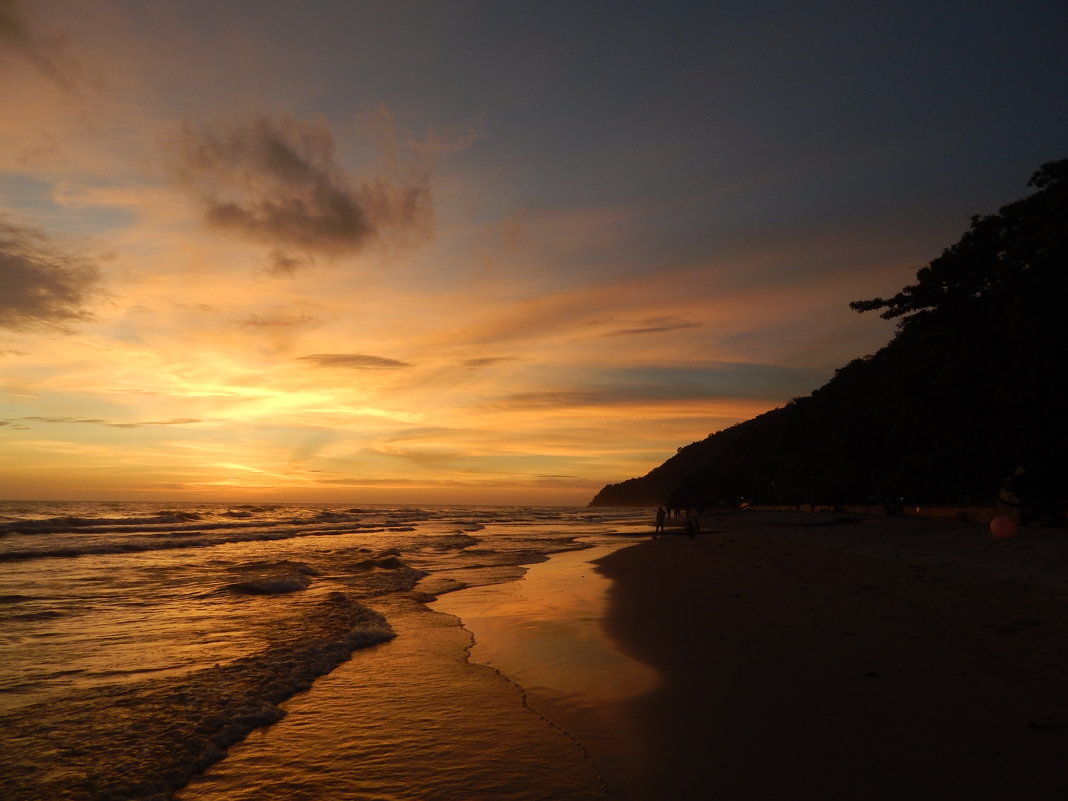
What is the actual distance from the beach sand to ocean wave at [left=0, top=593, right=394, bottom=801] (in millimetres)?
Answer: 4823

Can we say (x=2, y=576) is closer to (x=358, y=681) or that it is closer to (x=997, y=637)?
(x=358, y=681)

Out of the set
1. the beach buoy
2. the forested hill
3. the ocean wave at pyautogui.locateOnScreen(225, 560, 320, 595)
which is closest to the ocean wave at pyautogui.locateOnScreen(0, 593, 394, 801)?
the ocean wave at pyautogui.locateOnScreen(225, 560, 320, 595)

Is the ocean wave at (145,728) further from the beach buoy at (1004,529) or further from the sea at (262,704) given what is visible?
the beach buoy at (1004,529)

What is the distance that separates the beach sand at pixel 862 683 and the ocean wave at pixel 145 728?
4.82 m

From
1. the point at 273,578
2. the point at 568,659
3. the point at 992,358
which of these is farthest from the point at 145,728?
the point at 992,358

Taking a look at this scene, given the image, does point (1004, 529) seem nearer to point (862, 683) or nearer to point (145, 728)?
point (862, 683)

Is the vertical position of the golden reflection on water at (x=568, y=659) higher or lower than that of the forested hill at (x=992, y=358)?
lower

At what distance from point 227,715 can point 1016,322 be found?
27.8 meters

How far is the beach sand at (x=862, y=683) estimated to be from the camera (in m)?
5.81

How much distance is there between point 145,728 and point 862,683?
926cm

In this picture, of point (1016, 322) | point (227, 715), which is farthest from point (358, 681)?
point (1016, 322)

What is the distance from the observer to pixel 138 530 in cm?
5412

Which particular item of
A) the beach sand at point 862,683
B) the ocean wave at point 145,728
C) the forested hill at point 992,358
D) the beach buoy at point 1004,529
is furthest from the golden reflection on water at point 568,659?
the forested hill at point 992,358

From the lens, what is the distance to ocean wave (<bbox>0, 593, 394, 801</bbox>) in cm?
653
